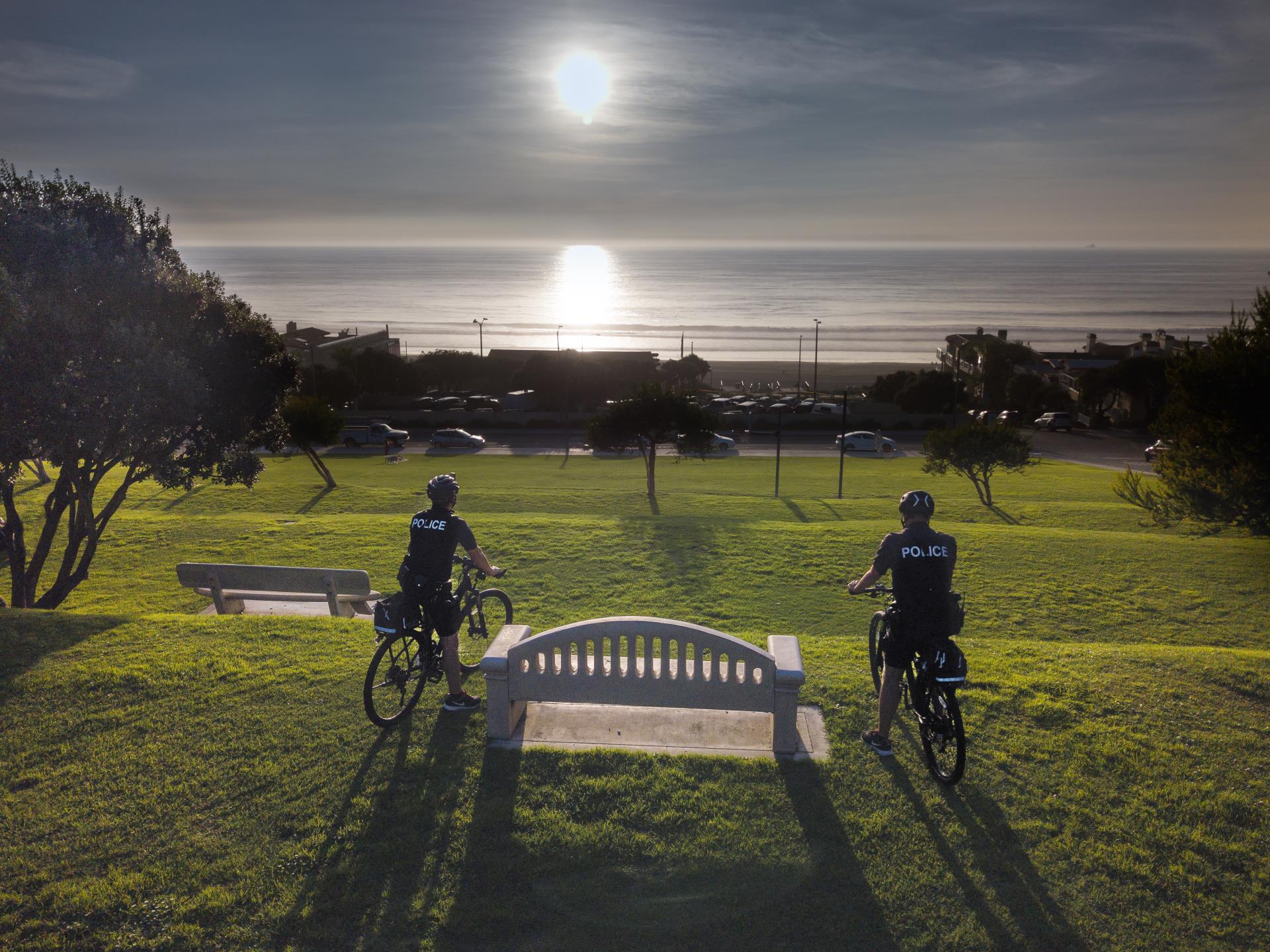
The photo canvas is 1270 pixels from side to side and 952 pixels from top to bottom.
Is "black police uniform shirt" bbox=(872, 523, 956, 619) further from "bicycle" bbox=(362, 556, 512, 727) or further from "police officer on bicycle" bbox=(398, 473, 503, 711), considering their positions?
"bicycle" bbox=(362, 556, 512, 727)

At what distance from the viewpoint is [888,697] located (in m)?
6.21

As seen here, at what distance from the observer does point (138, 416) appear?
37.0 ft

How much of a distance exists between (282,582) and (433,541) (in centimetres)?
506

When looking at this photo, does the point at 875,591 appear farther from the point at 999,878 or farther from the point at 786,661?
the point at 999,878

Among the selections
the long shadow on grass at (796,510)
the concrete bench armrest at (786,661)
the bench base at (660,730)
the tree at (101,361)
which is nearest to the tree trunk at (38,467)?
the tree at (101,361)

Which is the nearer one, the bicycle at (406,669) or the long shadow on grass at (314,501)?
the bicycle at (406,669)

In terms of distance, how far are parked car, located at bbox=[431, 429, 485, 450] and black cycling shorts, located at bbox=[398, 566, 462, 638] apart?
5142 centimetres

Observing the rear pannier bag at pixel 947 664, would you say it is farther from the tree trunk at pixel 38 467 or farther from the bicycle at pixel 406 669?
the tree trunk at pixel 38 467

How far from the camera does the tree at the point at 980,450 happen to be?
29094 millimetres

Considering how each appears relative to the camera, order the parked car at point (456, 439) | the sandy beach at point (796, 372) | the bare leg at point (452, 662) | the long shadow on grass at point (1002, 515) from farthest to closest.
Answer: the sandy beach at point (796, 372)
the parked car at point (456, 439)
the long shadow on grass at point (1002, 515)
the bare leg at point (452, 662)

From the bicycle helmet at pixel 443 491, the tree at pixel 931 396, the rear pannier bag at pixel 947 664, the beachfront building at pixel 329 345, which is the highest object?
the beachfront building at pixel 329 345

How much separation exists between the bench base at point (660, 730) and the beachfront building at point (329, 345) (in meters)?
68.5

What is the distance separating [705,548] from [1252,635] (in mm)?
8231

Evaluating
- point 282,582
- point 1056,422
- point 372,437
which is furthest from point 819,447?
point 282,582
